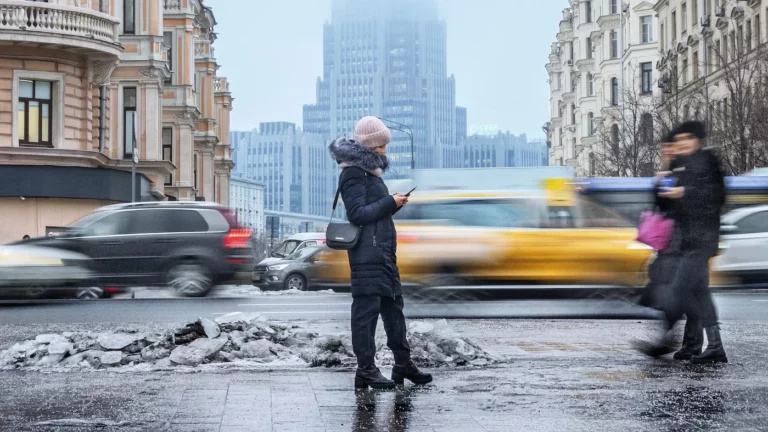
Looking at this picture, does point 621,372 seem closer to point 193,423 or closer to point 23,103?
point 193,423

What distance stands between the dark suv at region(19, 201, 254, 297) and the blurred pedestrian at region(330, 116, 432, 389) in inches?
586

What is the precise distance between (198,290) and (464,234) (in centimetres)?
713

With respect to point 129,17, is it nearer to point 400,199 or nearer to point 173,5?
point 173,5

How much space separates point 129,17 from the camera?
4647 cm

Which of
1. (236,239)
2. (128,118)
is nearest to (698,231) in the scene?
(236,239)

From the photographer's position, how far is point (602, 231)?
17672mm

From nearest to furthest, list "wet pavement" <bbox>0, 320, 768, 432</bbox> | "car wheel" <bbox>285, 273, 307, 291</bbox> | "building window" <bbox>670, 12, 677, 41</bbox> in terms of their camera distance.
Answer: "wet pavement" <bbox>0, 320, 768, 432</bbox> → "car wheel" <bbox>285, 273, 307, 291</bbox> → "building window" <bbox>670, 12, 677, 41</bbox>

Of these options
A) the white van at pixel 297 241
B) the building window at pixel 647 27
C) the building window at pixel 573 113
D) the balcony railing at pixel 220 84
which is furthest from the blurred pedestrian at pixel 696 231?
the building window at pixel 573 113

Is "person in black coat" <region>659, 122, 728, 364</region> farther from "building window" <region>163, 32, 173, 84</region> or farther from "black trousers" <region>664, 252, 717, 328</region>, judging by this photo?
"building window" <region>163, 32, 173, 84</region>

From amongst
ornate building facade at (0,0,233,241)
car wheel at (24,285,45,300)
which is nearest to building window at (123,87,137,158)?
ornate building facade at (0,0,233,241)

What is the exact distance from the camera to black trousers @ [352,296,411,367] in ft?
27.4

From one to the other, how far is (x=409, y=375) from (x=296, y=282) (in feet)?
80.6

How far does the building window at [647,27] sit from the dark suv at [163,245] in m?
64.7

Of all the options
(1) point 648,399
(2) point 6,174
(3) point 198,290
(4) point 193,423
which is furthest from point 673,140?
(2) point 6,174
